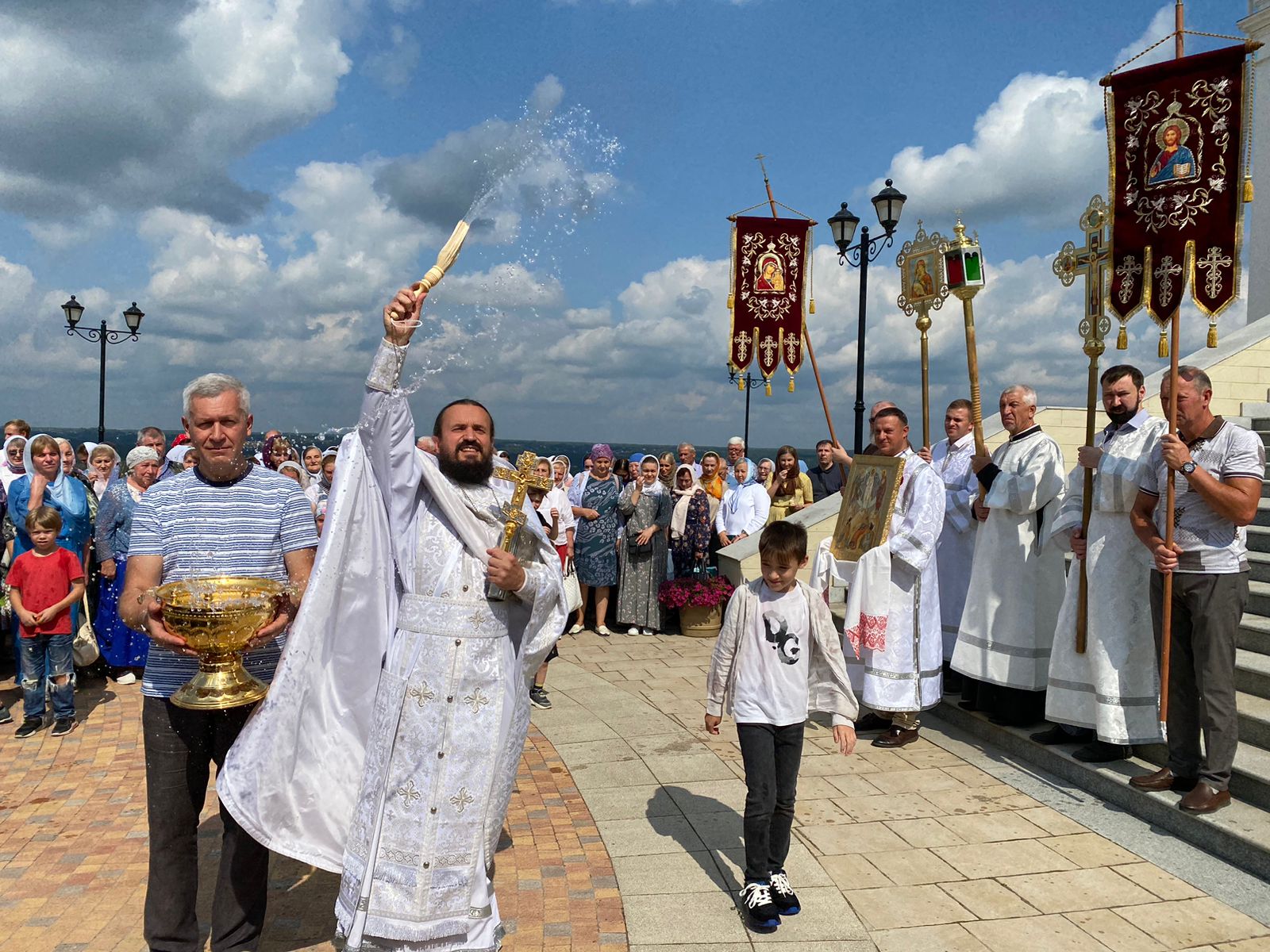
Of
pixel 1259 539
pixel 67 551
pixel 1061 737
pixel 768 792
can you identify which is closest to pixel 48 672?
pixel 67 551

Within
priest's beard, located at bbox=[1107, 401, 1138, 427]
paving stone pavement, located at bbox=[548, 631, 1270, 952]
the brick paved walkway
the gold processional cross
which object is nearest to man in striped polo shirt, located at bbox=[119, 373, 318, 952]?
the brick paved walkway

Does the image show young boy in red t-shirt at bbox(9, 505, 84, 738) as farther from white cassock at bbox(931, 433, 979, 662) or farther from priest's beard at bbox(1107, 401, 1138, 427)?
priest's beard at bbox(1107, 401, 1138, 427)

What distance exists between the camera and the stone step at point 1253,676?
582cm

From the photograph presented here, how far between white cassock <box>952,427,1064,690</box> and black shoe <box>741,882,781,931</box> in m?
3.16

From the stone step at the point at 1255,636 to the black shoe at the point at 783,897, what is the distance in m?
3.92

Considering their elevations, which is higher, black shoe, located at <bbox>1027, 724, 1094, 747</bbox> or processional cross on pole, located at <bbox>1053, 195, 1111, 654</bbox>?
processional cross on pole, located at <bbox>1053, 195, 1111, 654</bbox>

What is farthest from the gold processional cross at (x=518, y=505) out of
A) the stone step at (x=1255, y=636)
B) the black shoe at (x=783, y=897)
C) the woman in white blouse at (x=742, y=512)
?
the woman in white blouse at (x=742, y=512)

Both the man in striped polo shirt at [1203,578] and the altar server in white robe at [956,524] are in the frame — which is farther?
the altar server in white robe at [956,524]

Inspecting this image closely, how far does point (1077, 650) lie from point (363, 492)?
448 cm

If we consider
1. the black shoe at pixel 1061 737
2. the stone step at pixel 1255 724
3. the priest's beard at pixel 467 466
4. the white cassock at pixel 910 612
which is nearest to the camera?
the priest's beard at pixel 467 466

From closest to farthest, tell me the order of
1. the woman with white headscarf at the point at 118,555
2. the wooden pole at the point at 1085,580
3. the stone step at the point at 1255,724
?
the stone step at the point at 1255,724 → the wooden pole at the point at 1085,580 → the woman with white headscarf at the point at 118,555

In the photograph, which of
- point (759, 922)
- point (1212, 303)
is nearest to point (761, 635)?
point (759, 922)

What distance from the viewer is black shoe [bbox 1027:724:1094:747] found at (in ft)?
20.1

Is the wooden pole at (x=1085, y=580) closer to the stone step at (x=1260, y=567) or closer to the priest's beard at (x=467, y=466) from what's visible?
the stone step at (x=1260, y=567)
